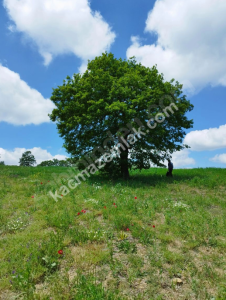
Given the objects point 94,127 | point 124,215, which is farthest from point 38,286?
point 94,127

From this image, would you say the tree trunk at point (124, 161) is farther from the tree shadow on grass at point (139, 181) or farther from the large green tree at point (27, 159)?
the large green tree at point (27, 159)

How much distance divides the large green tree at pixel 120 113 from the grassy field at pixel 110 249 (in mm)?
6889

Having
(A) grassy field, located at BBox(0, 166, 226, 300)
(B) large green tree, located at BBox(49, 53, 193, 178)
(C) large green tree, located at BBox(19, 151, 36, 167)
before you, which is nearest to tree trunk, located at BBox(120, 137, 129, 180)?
(B) large green tree, located at BBox(49, 53, 193, 178)

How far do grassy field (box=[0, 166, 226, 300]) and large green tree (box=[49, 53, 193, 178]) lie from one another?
271 inches

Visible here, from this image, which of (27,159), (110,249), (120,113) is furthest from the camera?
(27,159)

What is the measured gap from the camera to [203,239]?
7.28 m

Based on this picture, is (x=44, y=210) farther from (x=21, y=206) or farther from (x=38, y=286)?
(x=38, y=286)

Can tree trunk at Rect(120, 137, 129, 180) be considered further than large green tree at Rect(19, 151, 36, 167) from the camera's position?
No

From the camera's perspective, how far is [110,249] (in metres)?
6.30

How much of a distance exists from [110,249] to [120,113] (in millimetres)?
11975

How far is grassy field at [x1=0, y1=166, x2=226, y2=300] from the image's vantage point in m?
4.93

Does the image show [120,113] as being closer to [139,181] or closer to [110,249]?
[139,181]

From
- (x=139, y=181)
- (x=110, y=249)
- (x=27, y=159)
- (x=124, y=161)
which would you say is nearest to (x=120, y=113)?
(x=124, y=161)

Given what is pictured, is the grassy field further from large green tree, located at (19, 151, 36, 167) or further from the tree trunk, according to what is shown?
large green tree, located at (19, 151, 36, 167)
